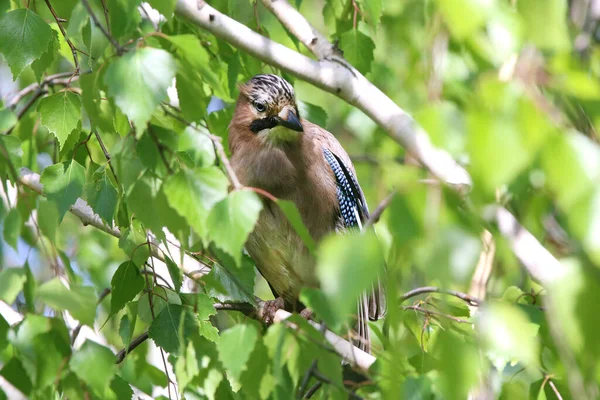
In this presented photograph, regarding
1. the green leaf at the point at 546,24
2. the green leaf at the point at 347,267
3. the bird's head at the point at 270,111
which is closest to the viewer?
the green leaf at the point at 546,24

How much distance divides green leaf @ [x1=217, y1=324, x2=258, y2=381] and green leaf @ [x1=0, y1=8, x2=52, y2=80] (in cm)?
102

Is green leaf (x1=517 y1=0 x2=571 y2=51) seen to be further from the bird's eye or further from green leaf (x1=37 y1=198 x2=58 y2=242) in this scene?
the bird's eye

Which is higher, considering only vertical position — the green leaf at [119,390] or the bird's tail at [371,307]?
the green leaf at [119,390]

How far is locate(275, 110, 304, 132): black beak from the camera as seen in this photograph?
3285 mm

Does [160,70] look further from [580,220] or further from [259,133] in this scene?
[259,133]

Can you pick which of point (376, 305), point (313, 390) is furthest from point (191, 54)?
point (376, 305)

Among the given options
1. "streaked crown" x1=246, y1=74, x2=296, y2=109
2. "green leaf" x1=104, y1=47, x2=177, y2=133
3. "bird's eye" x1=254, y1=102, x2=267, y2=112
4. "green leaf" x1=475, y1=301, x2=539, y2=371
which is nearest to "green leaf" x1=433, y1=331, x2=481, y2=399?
"green leaf" x1=475, y1=301, x2=539, y2=371

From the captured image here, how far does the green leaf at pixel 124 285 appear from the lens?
7.02ft

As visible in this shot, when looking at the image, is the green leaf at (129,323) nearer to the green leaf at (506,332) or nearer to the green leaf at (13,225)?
the green leaf at (13,225)

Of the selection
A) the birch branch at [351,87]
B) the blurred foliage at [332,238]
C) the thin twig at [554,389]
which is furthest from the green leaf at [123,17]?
the thin twig at [554,389]

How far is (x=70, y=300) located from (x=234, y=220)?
0.37 metres

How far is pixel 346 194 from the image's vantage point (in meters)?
3.63

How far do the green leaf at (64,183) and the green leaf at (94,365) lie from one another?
0.49m

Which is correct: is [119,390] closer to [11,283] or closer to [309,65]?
[11,283]
